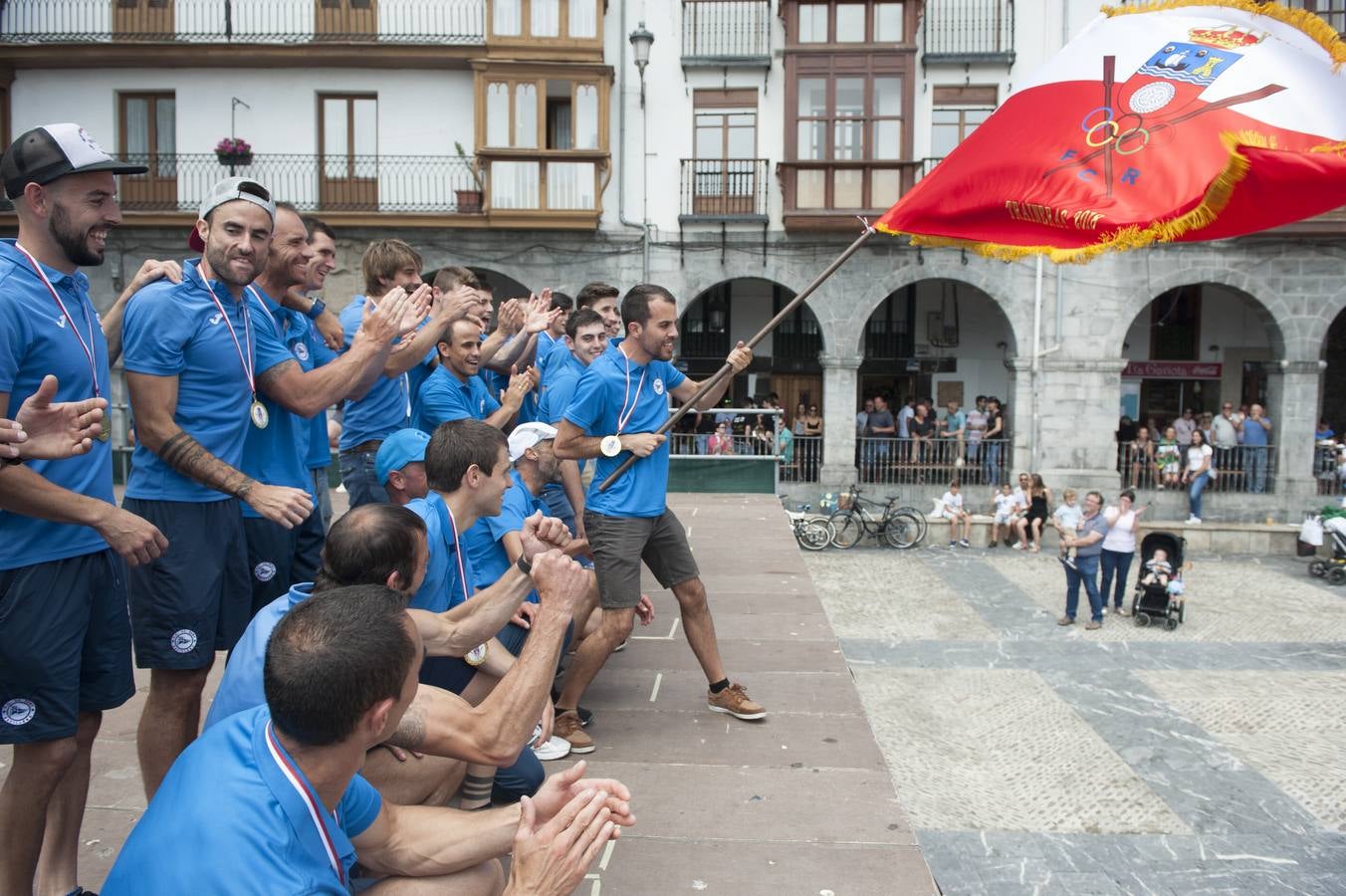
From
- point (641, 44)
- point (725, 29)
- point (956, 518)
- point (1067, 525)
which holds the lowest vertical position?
point (956, 518)

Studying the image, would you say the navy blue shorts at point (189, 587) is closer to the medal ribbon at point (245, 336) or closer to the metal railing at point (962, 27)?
the medal ribbon at point (245, 336)

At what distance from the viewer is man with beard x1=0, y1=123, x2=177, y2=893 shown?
258 cm

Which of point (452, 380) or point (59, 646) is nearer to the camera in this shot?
point (59, 646)

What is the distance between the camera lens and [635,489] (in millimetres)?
4828

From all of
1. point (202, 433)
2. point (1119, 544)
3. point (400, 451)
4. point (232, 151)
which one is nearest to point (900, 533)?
point (1119, 544)

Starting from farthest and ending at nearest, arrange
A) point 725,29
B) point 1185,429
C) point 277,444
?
point 1185,429, point 725,29, point 277,444

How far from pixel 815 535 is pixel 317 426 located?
15010mm

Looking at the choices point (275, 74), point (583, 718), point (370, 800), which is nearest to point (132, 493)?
point (370, 800)

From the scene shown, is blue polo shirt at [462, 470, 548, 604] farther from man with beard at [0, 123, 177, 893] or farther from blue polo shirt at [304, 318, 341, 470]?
man with beard at [0, 123, 177, 893]

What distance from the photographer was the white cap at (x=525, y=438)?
464 centimetres

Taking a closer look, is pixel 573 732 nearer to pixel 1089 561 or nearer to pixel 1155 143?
pixel 1155 143

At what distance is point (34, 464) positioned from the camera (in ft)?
8.86

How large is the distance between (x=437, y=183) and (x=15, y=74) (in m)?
8.84

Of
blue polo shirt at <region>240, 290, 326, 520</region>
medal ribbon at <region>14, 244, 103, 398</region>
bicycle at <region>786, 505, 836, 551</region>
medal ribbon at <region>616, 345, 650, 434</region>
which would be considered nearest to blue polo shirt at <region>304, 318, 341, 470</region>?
blue polo shirt at <region>240, 290, 326, 520</region>
